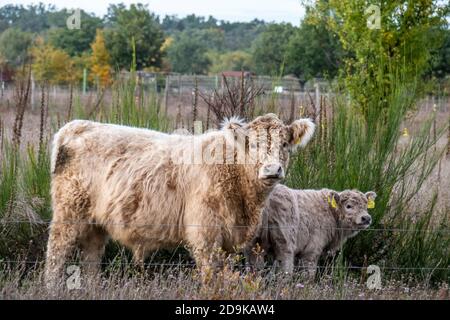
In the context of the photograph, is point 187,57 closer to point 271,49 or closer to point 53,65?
point 271,49

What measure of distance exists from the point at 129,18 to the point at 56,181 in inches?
1557

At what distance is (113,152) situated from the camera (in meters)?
7.43

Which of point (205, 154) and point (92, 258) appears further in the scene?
point (92, 258)

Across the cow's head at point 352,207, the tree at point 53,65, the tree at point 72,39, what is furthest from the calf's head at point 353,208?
the tree at point 72,39

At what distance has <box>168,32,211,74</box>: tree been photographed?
6128 centimetres

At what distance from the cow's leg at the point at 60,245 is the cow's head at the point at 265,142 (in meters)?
1.78

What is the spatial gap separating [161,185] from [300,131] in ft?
4.49

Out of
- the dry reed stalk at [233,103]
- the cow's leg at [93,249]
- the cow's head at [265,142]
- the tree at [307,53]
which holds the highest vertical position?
the tree at [307,53]

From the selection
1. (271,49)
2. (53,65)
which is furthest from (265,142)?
(271,49)

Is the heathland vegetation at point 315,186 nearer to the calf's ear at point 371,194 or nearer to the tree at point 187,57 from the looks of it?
the calf's ear at point 371,194

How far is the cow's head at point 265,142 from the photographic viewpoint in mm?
6773

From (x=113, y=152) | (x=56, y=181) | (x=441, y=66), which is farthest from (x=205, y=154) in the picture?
(x=441, y=66)

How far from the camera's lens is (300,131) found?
23.4 feet
